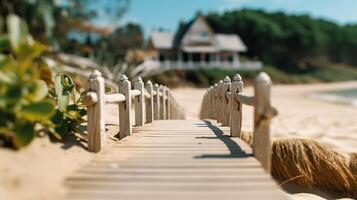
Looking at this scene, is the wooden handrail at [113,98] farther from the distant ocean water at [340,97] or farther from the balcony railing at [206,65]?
the balcony railing at [206,65]

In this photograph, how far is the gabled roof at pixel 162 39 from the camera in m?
56.7

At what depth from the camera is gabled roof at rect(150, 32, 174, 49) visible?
186 feet

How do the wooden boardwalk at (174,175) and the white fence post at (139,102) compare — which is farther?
the white fence post at (139,102)

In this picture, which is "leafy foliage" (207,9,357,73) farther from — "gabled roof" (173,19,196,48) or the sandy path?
the sandy path

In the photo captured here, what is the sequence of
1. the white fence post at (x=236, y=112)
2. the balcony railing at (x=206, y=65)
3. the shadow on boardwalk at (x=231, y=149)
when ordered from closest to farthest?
1. the shadow on boardwalk at (x=231, y=149)
2. the white fence post at (x=236, y=112)
3. the balcony railing at (x=206, y=65)

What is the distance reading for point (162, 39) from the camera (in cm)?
5819

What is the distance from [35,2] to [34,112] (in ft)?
87.0

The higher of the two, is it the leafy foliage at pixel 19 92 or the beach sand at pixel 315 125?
the leafy foliage at pixel 19 92

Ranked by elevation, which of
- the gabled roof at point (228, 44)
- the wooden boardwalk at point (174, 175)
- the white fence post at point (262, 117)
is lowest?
the wooden boardwalk at point (174, 175)

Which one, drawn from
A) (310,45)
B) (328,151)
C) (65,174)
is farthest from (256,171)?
(310,45)

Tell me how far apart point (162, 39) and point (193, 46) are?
4.52 m

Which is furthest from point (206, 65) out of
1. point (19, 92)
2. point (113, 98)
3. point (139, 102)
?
point (19, 92)

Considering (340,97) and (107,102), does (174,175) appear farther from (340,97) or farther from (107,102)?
(340,97)

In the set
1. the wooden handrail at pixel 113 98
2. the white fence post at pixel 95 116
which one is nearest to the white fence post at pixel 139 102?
the wooden handrail at pixel 113 98
